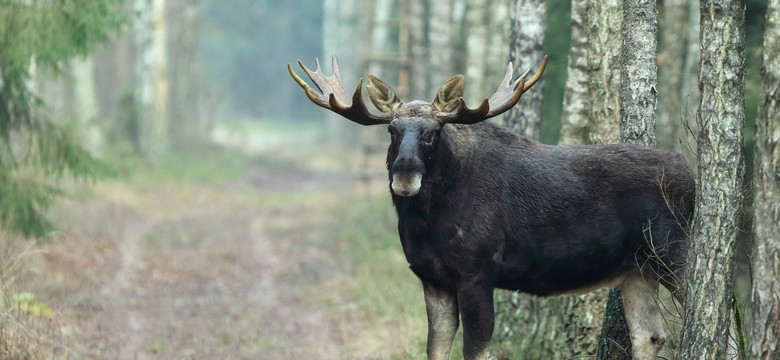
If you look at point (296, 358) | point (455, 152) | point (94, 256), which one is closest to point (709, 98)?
point (455, 152)

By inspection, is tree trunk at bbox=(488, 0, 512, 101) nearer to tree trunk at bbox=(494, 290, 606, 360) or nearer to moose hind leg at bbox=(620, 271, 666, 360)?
tree trunk at bbox=(494, 290, 606, 360)

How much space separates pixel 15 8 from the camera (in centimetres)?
1189

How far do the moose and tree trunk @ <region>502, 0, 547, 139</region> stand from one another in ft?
6.87

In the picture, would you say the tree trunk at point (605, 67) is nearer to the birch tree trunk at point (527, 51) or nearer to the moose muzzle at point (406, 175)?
the birch tree trunk at point (527, 51)

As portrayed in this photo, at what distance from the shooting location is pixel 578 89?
29.7ft

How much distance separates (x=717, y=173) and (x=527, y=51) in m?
3.80

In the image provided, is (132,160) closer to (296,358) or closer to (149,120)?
(149,120)

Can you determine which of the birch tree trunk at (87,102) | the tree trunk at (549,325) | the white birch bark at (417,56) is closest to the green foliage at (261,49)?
the birch tree trunk at (87,102)

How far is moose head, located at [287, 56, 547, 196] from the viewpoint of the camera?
267 inches

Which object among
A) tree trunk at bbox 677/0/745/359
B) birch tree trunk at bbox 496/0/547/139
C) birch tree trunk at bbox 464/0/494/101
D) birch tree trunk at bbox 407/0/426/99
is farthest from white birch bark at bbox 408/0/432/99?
tree trunk at bbox 677/0/745/359

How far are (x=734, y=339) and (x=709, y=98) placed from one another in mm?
1623

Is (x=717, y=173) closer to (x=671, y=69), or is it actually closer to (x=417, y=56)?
(x=671, y=69)

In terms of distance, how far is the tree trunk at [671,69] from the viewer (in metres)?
15.4

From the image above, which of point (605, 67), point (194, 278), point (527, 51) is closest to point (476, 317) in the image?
point (605, 67)
